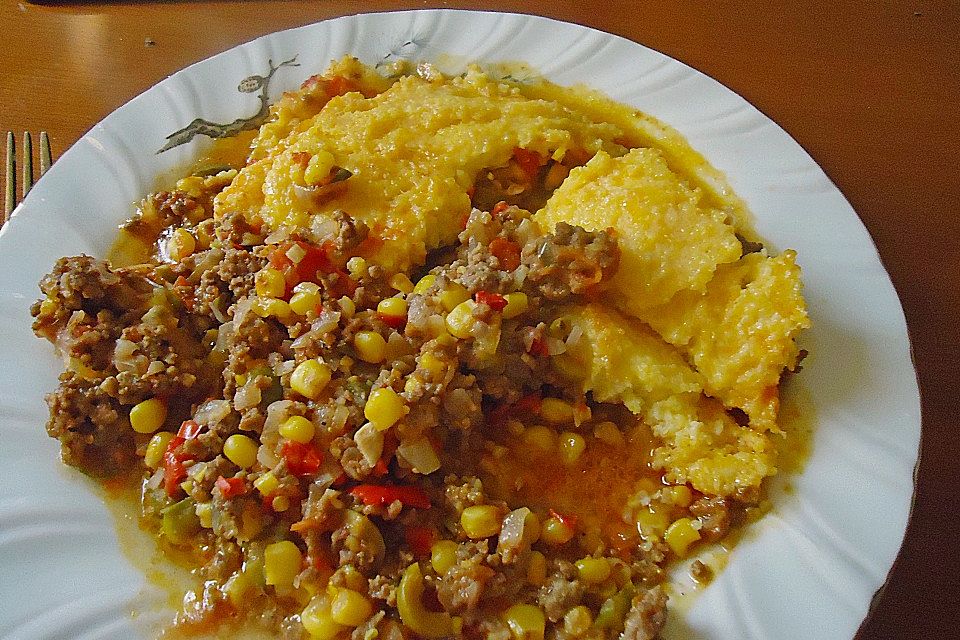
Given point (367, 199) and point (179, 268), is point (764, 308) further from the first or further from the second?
point (179, 268)

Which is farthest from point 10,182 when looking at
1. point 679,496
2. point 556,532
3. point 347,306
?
point 679,496

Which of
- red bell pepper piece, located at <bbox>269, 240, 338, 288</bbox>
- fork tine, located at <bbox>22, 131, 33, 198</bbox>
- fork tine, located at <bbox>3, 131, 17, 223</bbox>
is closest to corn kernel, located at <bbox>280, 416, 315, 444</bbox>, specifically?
red bell pepper piece, located at <bbox>269, 240, 338, 288</bbox>

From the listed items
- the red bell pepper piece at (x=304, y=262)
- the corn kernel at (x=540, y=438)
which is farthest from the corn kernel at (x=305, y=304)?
the corn kernel at (x=540, y=438)

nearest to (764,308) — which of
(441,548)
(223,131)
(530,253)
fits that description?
(530,253)

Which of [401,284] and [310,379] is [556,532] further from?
[401,284]

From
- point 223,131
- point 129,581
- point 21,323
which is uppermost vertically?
point 223,131

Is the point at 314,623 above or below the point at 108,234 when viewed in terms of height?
below

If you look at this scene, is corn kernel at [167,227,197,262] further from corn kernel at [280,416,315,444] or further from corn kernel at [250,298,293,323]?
corn kernel at [280,416,315,444]
